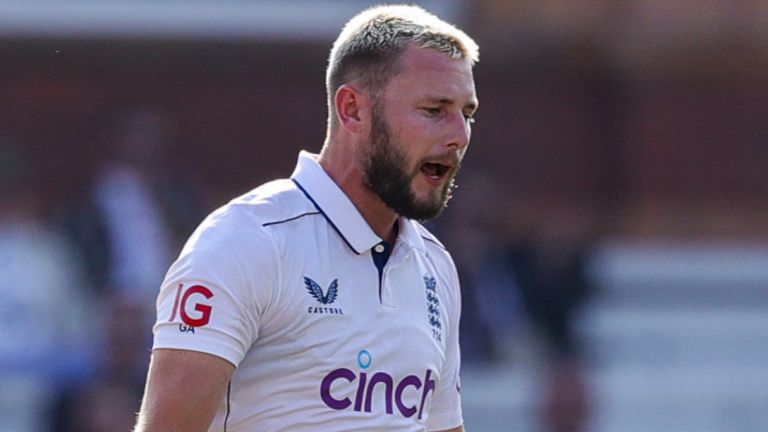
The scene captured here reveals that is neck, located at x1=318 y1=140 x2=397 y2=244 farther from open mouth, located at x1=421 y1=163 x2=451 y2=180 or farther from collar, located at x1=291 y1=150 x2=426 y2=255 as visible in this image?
open mouth, located at x1=421 y1=163 x2=451 y2=180

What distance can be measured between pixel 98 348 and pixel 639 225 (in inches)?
305

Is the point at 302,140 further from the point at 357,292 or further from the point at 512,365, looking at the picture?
the point at 357,292

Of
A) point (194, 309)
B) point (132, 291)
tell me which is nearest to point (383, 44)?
point (194, 309)

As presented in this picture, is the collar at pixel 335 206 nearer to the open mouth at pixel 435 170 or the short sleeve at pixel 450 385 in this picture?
the open mouth at pixel 435 170

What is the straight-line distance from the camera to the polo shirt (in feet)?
11.3

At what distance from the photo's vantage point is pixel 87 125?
46.1 ft

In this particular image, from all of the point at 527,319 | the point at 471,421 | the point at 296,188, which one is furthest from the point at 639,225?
the point at 296,188

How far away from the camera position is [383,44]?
372cm

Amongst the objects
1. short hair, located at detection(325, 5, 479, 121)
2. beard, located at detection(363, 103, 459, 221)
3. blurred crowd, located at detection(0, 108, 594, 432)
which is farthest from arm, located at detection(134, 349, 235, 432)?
blurred crowd, located at detection(0, 108, 594, 432)

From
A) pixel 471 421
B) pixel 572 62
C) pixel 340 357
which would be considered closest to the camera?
pixel 340 357

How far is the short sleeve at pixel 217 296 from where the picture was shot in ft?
11.2

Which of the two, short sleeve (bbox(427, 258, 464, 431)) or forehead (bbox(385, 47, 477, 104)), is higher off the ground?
forehead (bbox(385, 47, 477, 104))

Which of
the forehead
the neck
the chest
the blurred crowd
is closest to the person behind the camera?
the chest

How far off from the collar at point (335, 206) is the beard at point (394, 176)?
0.08 metres
